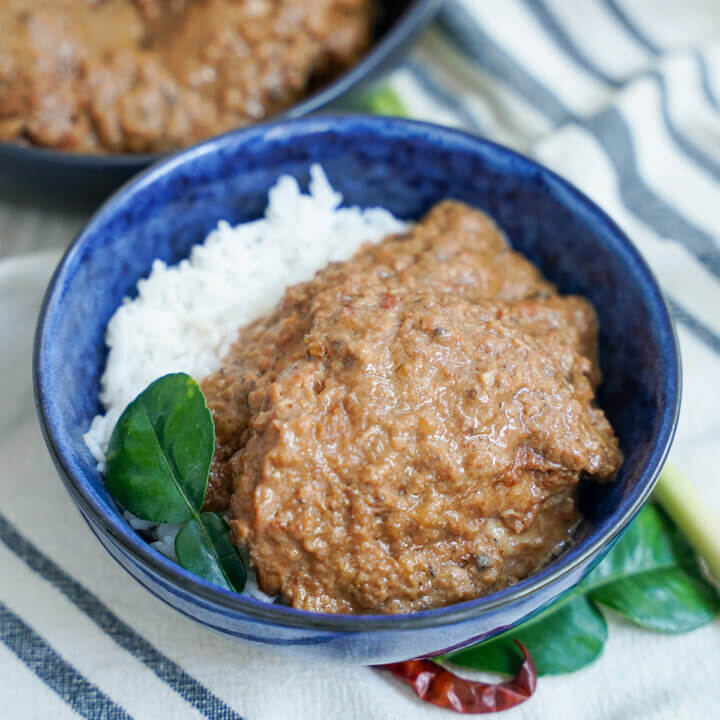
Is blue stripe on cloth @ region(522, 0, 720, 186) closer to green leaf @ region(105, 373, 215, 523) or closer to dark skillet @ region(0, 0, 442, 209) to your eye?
dark skillet @ region(0, 0, 442, 209)

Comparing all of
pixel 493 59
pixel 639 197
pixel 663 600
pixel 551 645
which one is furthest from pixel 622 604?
pixel 493 59

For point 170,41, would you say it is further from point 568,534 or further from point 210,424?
point 568,534

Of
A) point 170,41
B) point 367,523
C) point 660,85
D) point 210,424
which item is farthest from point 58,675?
point 660,85

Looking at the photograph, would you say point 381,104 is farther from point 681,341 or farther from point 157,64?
point 681,341

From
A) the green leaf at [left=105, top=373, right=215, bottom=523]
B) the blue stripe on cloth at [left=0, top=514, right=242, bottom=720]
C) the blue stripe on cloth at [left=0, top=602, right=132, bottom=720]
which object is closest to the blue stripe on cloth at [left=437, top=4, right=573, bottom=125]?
the green leaf at [left=105, top=373, right=215, bottom=523]

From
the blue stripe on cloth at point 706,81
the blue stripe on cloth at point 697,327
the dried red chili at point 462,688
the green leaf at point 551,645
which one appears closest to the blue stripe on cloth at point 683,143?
the blue stripe on cloth at point 706,81
